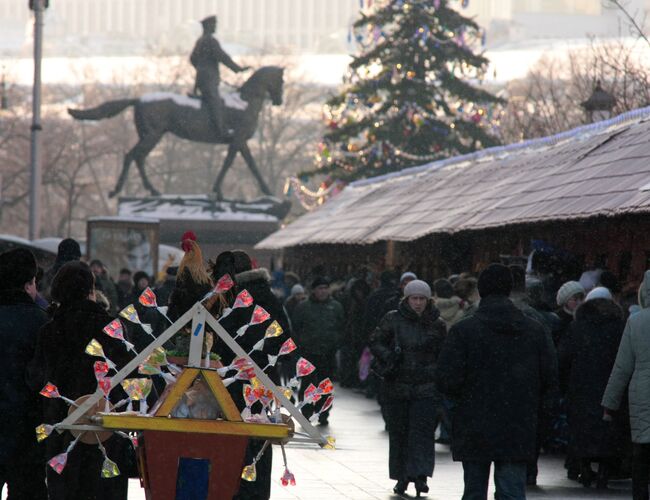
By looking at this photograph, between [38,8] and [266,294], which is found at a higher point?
[38,8]

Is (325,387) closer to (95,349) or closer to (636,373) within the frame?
(95,349)

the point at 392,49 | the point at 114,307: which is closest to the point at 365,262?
A: the point at 114,307

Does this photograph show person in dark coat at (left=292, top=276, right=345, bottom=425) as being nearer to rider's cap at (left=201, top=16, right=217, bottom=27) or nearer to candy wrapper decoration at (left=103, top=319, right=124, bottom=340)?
candy wrapper decoration at (left=103, top=319, right=124, bottom=340)

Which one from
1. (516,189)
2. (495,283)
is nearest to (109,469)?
(495,283)

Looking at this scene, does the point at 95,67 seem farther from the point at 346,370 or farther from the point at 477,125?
the point at 346,370

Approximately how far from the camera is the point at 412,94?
5056cm

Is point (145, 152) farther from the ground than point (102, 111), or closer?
closer

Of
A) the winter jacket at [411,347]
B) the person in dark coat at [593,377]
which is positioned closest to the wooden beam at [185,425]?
the winter jacket at [411,347]

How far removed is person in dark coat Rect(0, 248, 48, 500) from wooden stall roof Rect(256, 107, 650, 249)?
7494 millimetres

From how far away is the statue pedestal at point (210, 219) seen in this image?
51.4 metres

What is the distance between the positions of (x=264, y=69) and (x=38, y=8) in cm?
1504

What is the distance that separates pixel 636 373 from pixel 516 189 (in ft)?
41.4

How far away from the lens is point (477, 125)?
50625 millimetres

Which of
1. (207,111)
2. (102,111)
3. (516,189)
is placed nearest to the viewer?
(516,189)
